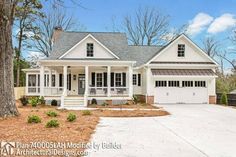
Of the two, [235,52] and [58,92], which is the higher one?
[235,52]

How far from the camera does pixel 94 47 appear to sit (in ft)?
84.1

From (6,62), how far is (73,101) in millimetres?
11518

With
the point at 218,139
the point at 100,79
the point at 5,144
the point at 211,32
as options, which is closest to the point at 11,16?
the point at 5,144

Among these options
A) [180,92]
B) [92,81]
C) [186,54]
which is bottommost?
[180,92]

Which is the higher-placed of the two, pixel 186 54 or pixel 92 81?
pixel 186 54

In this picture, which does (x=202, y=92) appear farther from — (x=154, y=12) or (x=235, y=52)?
(x=154, y=12)

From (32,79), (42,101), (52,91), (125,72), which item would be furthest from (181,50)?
(32,79)

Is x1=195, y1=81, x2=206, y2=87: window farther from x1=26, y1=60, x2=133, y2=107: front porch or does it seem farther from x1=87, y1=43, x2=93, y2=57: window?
x1=87, y1=43, x2=93, y2=57: window

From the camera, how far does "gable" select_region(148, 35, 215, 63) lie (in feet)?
88.1

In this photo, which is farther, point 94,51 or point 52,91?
point 94,51

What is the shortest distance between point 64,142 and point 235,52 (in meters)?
32.4

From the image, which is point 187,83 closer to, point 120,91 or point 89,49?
point 120,91

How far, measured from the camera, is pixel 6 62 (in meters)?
12.5

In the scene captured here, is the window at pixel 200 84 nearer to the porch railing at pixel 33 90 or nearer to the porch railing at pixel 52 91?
the porch railing at pixel 52 91
